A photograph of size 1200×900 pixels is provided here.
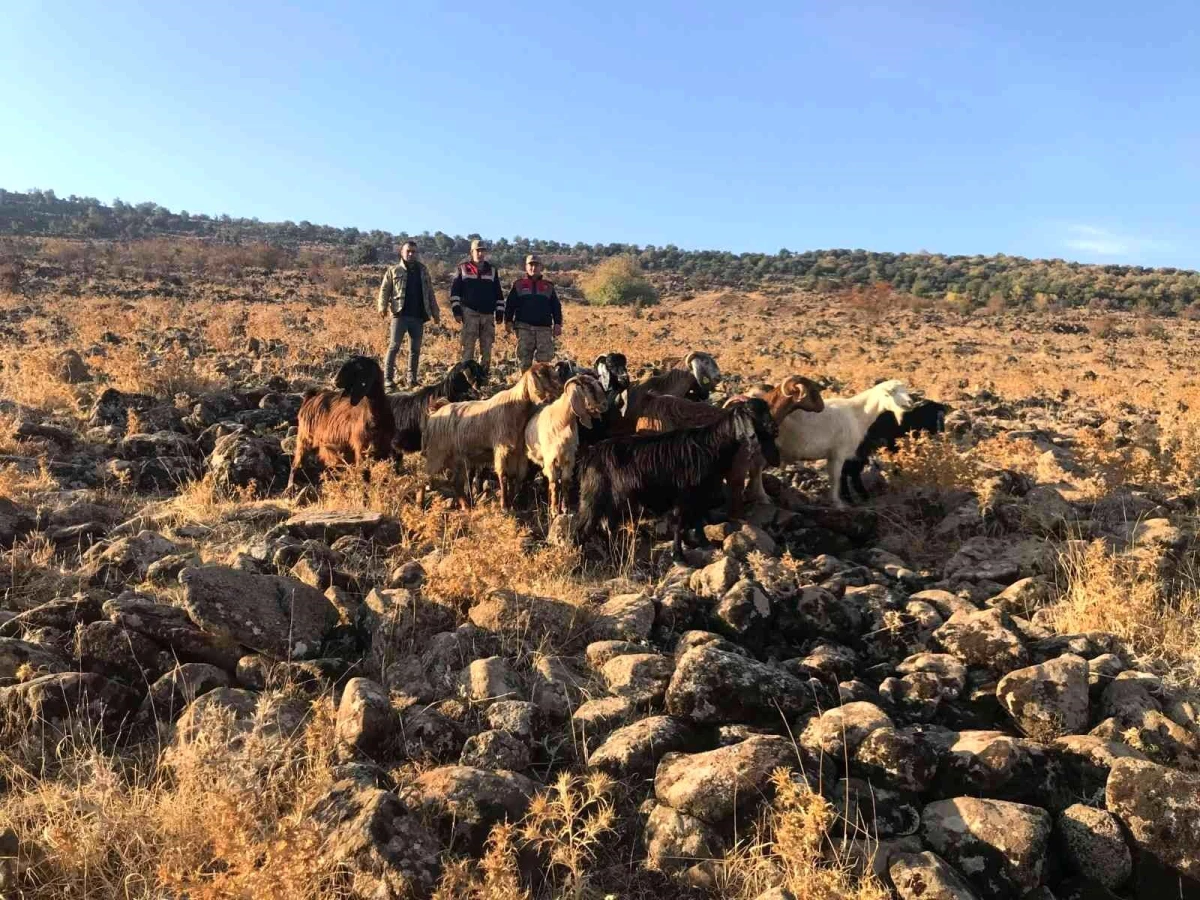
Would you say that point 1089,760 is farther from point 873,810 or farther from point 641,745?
point 641,745

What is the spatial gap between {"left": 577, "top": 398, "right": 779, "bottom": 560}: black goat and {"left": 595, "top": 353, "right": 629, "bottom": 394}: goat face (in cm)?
181

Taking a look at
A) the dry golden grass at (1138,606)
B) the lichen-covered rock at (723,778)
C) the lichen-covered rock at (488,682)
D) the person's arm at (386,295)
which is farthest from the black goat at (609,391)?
the person's arm at (386,295)

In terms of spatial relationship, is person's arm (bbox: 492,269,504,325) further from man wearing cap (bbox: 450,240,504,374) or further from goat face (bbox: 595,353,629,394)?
goat face (bbox: 595,353,629,394)

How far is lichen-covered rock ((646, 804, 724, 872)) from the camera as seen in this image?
10.8 ft

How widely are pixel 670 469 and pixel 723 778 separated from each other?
356cm

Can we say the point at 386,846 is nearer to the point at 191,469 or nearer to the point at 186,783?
the point at 186,783

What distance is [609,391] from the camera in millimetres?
8500

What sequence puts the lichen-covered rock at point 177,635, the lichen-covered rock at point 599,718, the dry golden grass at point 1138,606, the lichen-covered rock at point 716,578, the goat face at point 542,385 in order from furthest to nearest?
the goat face at point 542,385 → the lichen-covered rock at point 716,578 → the dry golden grass at point 1138,606 → the lichen-covered rock at point 177,635 → the lichen-covered rock at point 599,718

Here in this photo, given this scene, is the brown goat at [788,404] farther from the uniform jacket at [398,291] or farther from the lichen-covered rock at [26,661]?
the uniform jacket at [398,291]

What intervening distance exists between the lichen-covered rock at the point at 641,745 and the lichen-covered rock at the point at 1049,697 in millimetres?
1622

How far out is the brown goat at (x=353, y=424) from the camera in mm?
8218

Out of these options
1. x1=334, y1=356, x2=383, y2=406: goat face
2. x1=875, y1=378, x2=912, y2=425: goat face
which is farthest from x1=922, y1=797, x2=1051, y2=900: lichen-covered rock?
x1=334, y1=356, x2=383, y2=406: goat face

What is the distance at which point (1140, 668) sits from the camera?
457 centimetres

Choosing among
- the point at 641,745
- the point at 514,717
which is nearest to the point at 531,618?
the point at 514,717
